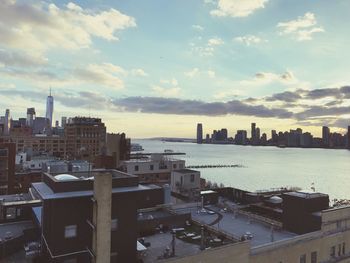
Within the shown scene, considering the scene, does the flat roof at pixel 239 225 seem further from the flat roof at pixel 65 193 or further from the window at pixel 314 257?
the flat roof at pixel 65 193

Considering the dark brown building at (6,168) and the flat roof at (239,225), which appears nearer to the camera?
the flat roof at (239,225)

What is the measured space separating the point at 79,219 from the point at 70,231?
122cm

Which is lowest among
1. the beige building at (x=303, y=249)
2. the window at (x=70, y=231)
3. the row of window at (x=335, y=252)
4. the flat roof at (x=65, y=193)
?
the row of window at (x=335, y=252)

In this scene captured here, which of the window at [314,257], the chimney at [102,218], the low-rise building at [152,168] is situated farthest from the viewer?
the low-rise building at [152,168]

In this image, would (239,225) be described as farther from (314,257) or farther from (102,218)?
(102,218)

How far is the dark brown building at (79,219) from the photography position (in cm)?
2683

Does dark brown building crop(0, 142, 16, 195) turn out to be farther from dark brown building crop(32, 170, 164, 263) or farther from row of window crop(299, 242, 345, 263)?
row of window crop(299, 242, 345, 263)

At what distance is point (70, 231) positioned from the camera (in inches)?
1083

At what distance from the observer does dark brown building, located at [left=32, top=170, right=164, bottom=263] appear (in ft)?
88.0

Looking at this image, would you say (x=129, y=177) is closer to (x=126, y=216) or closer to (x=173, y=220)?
(x=126, y=216)

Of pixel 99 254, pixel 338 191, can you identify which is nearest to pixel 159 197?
pixel 99 254

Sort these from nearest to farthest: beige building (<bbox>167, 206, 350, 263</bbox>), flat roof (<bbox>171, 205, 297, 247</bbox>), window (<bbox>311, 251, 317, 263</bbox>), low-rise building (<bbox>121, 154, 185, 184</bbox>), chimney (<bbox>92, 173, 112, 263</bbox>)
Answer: chimney (<bbox>92, 173, 112, 263</bbox>)
beige building (<bbox>167, 206, 350, 263</bbox>)
window (<bbox>311, 251, 317, 263</bbox>)
flat roof (<bbox>171, 205, 297, 247</bbox>)
low-rise building (<bbox>121, 154, 185, 184</bbox>)

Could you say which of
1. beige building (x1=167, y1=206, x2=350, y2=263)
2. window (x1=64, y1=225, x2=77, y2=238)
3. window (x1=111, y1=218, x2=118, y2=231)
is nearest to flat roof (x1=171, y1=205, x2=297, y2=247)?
beige building (x1=167, y1=206, x2=350, y2=263)


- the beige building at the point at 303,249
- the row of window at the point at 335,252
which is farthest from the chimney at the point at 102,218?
the row of window at the point at 335,252
